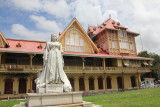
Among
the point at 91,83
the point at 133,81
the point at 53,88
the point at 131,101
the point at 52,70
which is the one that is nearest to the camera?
the point at 53,88

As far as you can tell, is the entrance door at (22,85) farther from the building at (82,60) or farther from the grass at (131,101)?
the grass at (131,101)

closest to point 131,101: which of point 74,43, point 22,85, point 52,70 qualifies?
point 52,70

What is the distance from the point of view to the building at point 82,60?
19.4 metres

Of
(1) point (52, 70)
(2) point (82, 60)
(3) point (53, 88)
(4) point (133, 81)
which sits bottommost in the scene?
(4) point (133, 81)

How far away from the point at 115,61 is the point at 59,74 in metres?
21.9

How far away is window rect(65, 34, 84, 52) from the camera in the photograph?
25.0 meters

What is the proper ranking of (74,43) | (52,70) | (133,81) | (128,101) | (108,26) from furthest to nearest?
(108,26) → (133,81) → (74,43) → (128,101) → (52,70)

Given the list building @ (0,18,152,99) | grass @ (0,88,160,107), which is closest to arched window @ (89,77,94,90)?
building @ (0,18,152,99)

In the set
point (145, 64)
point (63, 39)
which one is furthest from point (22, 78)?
point (145, 64)

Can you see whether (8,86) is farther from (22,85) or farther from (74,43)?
(74,43)

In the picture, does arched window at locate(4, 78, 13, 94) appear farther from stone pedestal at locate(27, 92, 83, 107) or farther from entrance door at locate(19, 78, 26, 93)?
stone pedestal at locate(27, 92, 83, 107)

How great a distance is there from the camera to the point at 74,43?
83.7ft

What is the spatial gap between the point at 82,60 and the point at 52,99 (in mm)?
16368

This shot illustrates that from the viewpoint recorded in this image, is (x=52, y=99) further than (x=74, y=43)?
No
